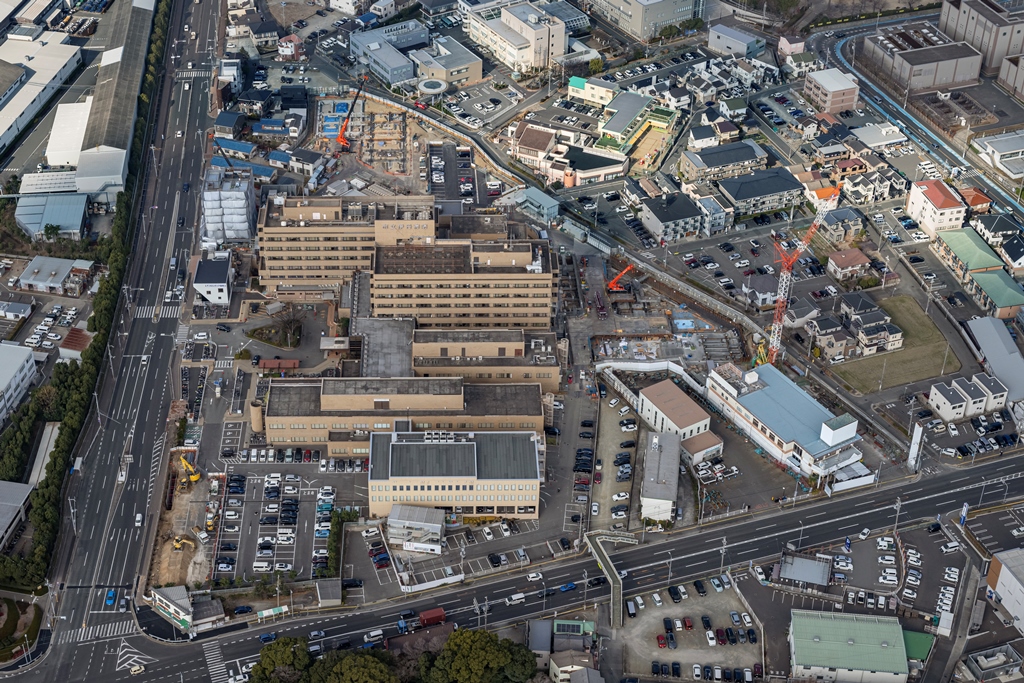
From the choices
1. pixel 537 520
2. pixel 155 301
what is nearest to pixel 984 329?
pixel 537 520

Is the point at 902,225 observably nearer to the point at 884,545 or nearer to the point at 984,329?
the point at 984,329

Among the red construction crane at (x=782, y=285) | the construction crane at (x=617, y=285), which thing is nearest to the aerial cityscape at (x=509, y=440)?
the red construction crane at (x=782, y=285)

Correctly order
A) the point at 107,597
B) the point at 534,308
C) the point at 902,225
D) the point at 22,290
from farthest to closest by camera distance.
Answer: the point at 902,225 → the point at 22,290 → the point at 534,308 → the point at 107,597

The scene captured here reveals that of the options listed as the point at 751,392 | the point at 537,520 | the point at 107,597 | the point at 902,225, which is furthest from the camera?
the point at 902,225

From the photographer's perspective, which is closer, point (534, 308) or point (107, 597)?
point (107, 597)

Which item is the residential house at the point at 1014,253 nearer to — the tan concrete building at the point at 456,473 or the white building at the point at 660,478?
the white building at the point at 660,478

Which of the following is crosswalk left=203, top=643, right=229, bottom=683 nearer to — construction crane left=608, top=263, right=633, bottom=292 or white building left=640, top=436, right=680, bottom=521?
white building left=640, top=436, right=680, bottom=521

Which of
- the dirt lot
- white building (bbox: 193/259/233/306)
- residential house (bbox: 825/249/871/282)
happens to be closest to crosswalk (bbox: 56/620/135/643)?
white building (bbox: 193/259/233/306)
